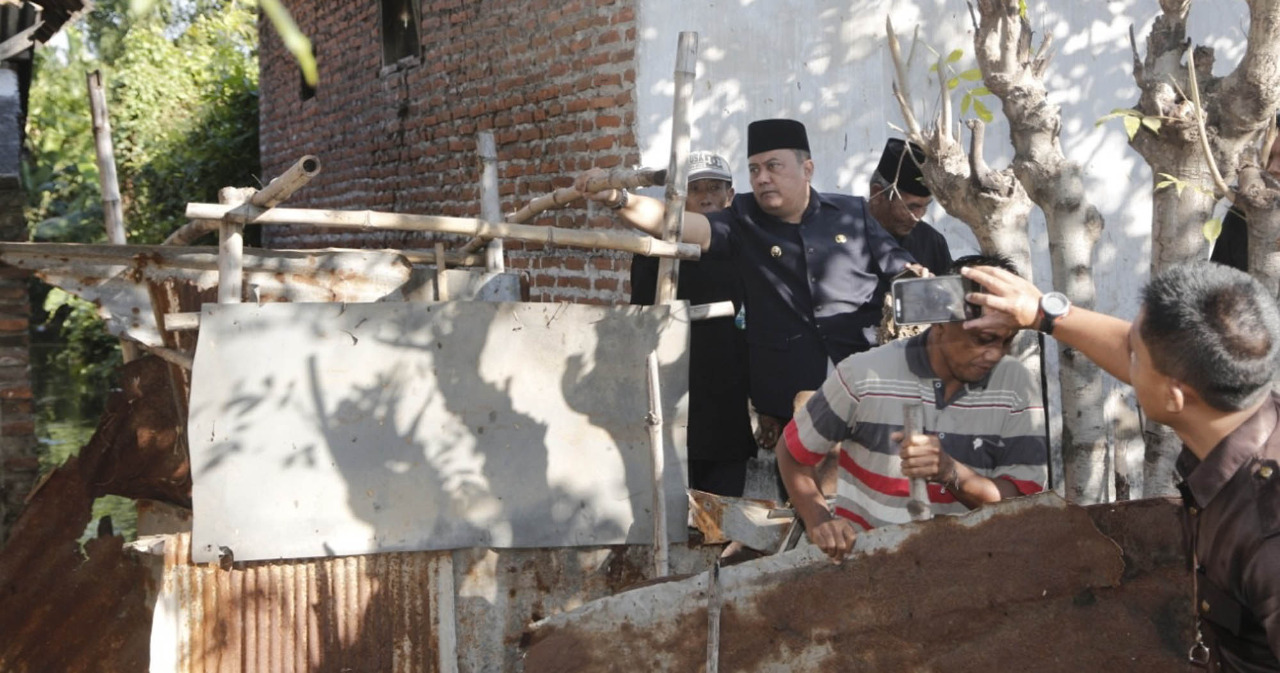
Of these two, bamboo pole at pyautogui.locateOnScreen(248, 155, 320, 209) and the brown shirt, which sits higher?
bamboo pole at pyautogui.locateOnScreen(248, 155, 320, 209)

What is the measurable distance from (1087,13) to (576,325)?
13.3 feet

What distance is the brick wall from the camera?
651 cm

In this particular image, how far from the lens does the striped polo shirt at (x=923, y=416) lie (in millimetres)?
3363

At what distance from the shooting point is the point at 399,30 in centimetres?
952

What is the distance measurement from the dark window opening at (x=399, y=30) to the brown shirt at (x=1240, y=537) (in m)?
7.46

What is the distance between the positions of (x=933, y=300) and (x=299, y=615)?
2.29m

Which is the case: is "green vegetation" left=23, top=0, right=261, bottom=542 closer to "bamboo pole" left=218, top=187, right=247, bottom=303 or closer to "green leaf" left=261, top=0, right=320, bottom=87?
"bamboo pole" left=218, top=187, right=247, bottom=303

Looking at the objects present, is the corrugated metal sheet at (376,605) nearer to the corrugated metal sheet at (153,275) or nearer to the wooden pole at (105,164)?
the corrugated metal sheet at (153,275)

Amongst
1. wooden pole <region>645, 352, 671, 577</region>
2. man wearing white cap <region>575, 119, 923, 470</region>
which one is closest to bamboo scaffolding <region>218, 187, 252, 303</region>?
wooden pole <region>645, 352, 671, 577</region>

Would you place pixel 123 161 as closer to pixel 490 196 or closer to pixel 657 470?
pixel 490 196

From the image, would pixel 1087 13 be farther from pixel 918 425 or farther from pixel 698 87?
pixel 918 425

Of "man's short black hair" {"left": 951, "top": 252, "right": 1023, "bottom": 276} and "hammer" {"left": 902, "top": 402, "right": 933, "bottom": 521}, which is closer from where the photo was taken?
"hammer" {"left": 902, "top": 402, "right": 933, "bottom": 521}

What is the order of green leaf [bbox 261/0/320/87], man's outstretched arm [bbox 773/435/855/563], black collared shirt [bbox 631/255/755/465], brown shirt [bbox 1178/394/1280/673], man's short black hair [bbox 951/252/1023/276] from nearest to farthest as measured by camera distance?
green leaf [bbox 261/0/320/87], brown shirt [bbox 1178/394/1280/673], man's outstretched arm [bbox 773/435/855/563], man's short black hair [bbox 951/252/1023/276], black collared shirt [bbox 631/255/755/465]

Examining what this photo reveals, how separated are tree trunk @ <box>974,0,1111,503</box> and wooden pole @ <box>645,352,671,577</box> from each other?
50.5 inches
